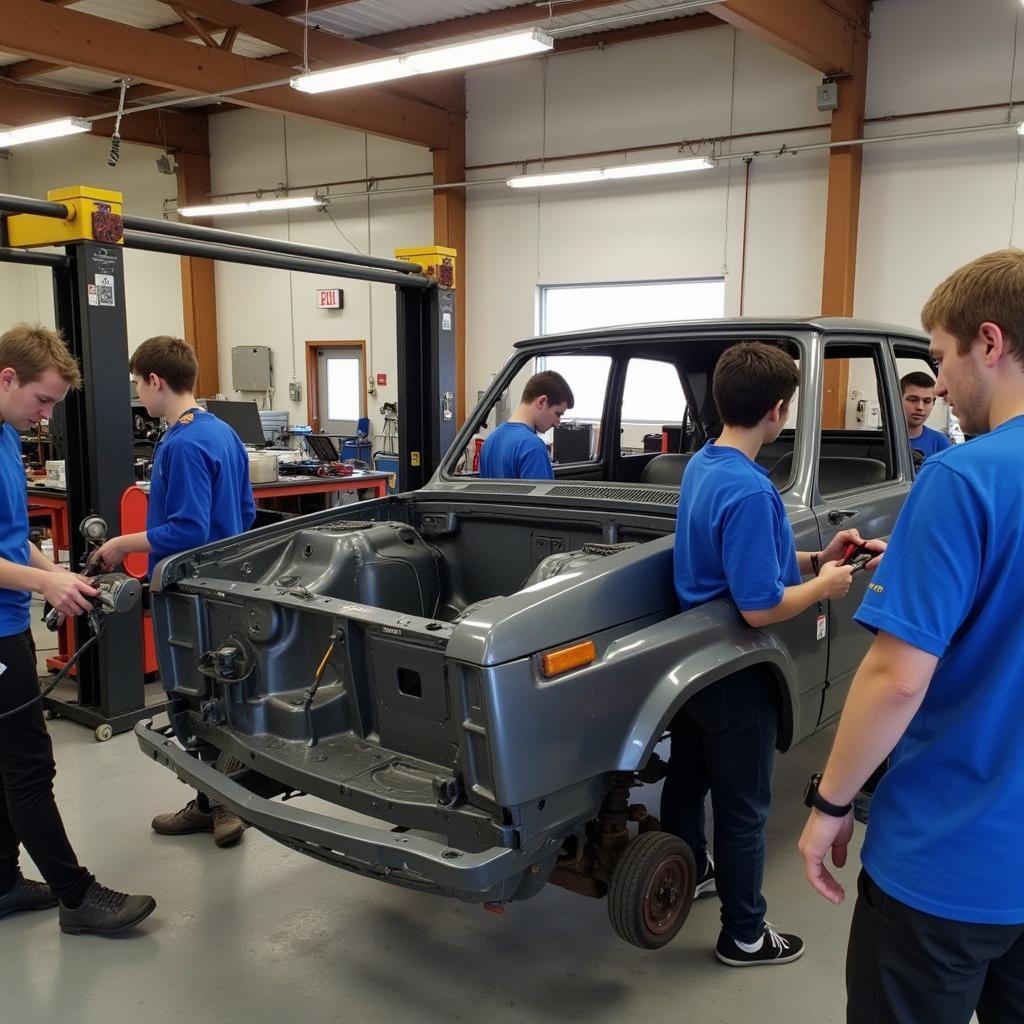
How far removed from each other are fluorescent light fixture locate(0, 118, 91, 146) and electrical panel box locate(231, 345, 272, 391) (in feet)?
15.1

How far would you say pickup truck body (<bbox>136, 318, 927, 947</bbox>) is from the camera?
7.00 feet

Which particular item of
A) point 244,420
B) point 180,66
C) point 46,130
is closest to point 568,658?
point 244,420

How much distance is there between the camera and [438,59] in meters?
7.28

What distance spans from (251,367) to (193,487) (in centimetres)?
1215

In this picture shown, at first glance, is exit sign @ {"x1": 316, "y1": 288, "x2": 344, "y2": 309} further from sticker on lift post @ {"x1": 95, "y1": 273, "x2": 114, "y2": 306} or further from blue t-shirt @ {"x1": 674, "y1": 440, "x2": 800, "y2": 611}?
blue t-shirt @ {"x1": 674, "y1": 440, "x2": 800, "y2": 611}

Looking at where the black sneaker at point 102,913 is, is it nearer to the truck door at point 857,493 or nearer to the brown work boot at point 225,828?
the brown work boot at point 225,828

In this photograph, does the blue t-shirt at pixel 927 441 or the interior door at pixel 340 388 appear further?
the interior door at pixel 340 388

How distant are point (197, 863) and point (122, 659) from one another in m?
1.56

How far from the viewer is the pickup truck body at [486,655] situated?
2.13m

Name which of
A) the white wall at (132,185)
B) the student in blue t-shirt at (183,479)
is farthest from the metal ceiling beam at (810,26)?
the white wall at (132,185)

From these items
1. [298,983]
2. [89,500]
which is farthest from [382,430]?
[298,983]

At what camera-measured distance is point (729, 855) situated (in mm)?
2551

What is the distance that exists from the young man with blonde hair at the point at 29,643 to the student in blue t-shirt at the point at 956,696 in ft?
7.08

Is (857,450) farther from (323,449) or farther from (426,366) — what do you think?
(323,449)
